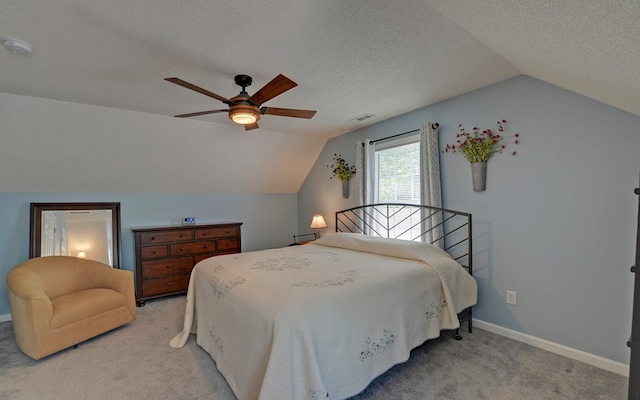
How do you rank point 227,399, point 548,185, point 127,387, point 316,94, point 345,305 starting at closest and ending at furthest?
point 345,305
point 227,399
point 127,387
point 548,185
point 316,94

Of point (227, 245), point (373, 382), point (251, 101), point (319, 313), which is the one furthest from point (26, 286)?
point (373, 382)

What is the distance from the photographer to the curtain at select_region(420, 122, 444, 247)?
3.18 meters

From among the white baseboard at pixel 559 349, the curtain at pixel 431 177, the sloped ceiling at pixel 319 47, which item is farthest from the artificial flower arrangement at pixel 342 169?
the white baseboard at pixel 559 349

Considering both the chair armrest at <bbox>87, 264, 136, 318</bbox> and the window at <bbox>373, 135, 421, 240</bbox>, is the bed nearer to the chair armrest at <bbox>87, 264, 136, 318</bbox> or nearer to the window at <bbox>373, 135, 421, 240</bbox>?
the window at <bbox>373, 135, 421, 240</bbox>

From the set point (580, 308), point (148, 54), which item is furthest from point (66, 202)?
point (580, 308)

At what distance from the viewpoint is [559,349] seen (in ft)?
7.82

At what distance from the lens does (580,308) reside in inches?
90.5

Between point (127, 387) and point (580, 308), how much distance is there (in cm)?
357

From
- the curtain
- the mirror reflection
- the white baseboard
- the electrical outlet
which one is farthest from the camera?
the mirror reflection

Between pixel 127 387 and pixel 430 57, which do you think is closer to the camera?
pixel 127 387

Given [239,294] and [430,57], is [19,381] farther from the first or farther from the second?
[430,57]

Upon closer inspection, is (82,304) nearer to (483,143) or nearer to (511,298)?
(511,298)

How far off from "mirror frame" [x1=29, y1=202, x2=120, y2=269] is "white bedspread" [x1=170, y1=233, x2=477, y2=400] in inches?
78.6

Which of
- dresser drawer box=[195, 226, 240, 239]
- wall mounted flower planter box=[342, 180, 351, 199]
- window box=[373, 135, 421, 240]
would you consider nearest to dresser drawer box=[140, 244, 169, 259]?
dresser drawer box=[195, 226, 240, 239]
